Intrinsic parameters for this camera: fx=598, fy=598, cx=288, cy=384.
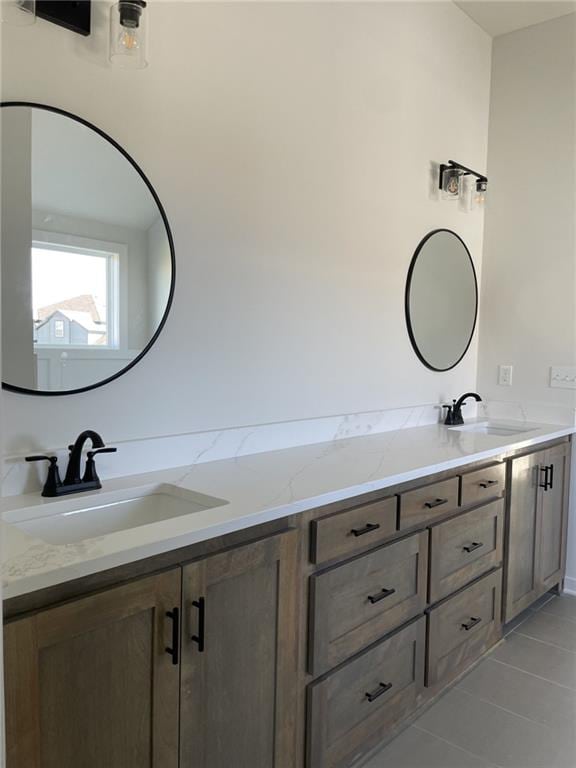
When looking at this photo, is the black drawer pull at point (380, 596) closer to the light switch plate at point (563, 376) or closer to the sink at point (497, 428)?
the sink at point (497, 428)

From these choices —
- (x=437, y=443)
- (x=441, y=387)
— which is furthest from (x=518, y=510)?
(x=441, y=387)

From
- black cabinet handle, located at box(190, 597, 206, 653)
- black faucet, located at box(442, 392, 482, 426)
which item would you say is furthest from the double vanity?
black faucet, located at box(442, 392, 482, 426)

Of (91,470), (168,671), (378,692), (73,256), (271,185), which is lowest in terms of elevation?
(378,692)

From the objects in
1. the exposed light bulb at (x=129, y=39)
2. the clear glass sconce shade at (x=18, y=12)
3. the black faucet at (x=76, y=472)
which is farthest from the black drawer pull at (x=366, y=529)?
the clear glass sconce shade at (x=18, y=12)

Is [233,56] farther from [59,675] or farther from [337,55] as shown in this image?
[59,675]

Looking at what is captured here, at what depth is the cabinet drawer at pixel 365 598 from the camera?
1.66 metres

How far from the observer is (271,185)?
2.20 meters

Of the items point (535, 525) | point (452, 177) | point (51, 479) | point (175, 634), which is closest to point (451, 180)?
point (452, 177)

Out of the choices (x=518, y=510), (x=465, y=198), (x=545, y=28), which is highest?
(x=545, y=28)

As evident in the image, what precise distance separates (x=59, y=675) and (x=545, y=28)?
12.2ft

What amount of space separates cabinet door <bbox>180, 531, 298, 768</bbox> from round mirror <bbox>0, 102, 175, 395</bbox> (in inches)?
26.5

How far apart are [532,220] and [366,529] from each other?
7.62 feet

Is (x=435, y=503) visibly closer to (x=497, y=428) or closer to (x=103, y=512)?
(x=103, y=512)

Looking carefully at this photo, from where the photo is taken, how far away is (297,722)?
1.62 m
